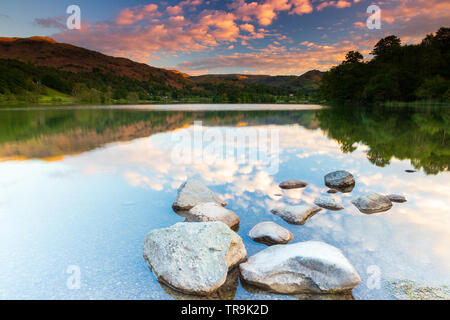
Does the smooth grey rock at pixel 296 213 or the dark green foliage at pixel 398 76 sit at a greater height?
the dark green foliage at pixel 398 76

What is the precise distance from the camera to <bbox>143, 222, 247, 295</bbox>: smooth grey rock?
4.95 metres

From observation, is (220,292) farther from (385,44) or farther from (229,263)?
(385,44)

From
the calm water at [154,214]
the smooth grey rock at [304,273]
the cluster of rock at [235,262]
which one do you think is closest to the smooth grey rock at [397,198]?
the calm water at [154,214]

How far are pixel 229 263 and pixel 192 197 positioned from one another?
3.66m

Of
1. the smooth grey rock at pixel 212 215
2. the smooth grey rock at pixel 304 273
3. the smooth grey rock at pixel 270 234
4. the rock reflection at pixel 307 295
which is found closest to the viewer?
the rock reflection at pixel 307 295

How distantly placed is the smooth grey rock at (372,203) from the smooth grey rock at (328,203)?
2.08 ft

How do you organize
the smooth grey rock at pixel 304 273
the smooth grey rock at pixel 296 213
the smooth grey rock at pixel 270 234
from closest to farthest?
the smooth grey rock at pixel 304 273 < the smooth grey rock at pixel 270 234 < the smooth grey rock at pixel 296 213

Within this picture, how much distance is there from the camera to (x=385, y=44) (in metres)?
128

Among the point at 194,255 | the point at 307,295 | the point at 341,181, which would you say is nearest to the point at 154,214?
the point at 194,255

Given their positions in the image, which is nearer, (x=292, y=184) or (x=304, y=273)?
(x=304, y=273)

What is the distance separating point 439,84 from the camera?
78562 millimetres

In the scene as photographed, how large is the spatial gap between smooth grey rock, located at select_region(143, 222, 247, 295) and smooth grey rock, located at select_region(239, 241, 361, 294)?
1.66 ft

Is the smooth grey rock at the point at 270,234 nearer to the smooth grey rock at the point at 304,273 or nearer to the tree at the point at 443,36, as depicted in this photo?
the smooth grey rock at the point at 304,273

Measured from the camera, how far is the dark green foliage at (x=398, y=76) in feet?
275
